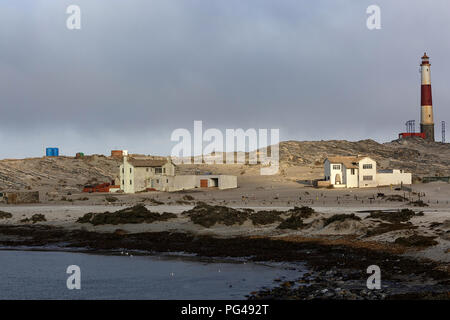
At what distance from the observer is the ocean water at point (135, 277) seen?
86.3 ft

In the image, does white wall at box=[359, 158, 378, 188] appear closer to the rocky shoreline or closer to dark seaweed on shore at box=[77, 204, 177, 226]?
dark seaweed on shore at box=[77, 204, 177, 226]

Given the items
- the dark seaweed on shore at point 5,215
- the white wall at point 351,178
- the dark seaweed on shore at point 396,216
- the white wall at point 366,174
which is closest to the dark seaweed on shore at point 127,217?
the dark seaweed on shore at point 5,215

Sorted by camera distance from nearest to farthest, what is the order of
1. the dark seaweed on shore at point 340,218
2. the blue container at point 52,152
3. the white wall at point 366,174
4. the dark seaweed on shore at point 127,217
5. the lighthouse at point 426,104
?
the dark seaweed on shore at point 340,218
the dark seaweed on shore at point 127,217
the white wall at point 366,174
the lighthouse at point 426,104
the blue container at point 52,152

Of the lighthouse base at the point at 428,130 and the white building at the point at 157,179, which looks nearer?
the white building at the point at 157,179

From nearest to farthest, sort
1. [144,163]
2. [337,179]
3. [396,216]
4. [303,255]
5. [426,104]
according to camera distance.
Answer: [303,255] → [396,216] → [337,179] → [144,163] → [426,104]

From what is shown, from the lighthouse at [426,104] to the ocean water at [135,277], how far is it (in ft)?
A: 361

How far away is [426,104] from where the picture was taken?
450ft

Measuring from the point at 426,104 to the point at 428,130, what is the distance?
12349mm

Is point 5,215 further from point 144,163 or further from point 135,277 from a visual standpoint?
point 144,163

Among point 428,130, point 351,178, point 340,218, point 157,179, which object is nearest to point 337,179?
point 351,178

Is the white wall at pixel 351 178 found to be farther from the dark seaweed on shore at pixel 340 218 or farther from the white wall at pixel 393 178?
the dark seaweed on shore at pixel 340 218

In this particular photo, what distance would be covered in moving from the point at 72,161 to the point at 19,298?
11409 centimetres

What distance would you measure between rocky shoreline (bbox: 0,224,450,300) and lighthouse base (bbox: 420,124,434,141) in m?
117
